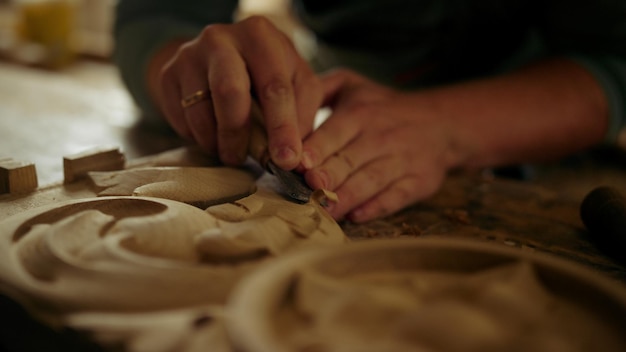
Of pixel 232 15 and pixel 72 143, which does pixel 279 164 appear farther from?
pixel 232 15

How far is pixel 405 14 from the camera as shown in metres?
2.08

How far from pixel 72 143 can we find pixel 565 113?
1.41 metres

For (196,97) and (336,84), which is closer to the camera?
(196,97)

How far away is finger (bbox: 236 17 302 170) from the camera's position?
1.12m

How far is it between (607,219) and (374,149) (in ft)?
1.60

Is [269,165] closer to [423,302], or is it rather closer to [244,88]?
[244,88]

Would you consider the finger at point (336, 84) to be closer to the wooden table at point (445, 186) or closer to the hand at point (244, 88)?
the hand at point (244, 88)

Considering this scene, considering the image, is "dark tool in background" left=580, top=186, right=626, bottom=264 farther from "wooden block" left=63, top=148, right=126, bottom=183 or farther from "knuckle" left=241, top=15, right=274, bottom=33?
"wooden block" left=63, top=148, right=126, bottom=183

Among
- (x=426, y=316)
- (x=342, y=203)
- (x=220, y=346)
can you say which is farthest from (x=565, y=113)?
(x=220, y=346)

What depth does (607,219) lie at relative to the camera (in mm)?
1154

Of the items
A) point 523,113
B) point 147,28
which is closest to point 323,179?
point 523,113

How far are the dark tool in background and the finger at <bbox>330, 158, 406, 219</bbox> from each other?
394 millimetres

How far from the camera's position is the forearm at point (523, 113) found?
63.5 inches

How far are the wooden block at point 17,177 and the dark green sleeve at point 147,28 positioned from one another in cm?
68
